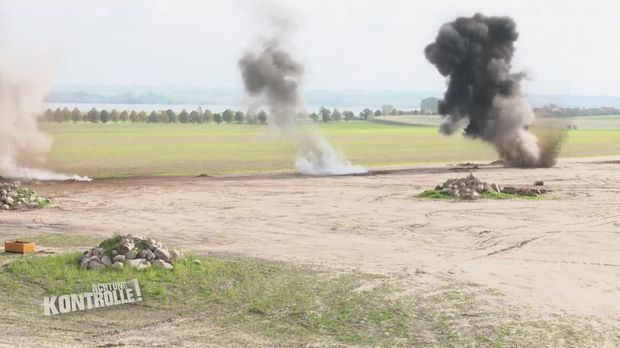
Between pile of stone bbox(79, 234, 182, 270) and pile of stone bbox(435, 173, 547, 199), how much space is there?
72.5 feet

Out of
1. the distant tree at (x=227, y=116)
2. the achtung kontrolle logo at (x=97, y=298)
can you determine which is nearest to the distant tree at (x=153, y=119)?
the distant tree at (x=227, y=116)

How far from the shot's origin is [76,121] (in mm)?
162375

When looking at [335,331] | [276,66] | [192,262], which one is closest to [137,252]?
[192,262]

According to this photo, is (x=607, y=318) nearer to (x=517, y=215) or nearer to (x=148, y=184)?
(x=517, y=215)

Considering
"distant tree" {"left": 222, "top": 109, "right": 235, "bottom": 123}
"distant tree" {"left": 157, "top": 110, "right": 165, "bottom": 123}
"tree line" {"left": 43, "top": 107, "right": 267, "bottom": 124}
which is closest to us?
"tree line" {"left": 43, "top": 107, "right": 267, "bottom": 124}

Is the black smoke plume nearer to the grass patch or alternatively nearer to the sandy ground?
the sandy ground

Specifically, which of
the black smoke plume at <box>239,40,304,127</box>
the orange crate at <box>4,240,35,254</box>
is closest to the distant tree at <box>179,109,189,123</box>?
the black smoke plume at <box>239,40,304,127</box>

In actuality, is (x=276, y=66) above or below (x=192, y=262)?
above

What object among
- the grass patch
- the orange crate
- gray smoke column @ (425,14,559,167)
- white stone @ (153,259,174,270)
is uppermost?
gray smoke column @ (425,14,559,167)

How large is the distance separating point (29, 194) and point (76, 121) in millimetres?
122169

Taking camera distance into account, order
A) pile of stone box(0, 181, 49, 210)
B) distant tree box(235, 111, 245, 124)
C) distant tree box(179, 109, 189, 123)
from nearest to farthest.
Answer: pile of stone box(0, 181, 49, 210) → distant tree box(235, 111, 245, 124) → distant tree box(179, 109, 189, 123)

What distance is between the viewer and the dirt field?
27047 mm

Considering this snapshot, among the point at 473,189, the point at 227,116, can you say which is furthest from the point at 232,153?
the point at 227,116

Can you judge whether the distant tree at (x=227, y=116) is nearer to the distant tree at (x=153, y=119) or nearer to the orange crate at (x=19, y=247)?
the distant tree at (x=153, y=119)
